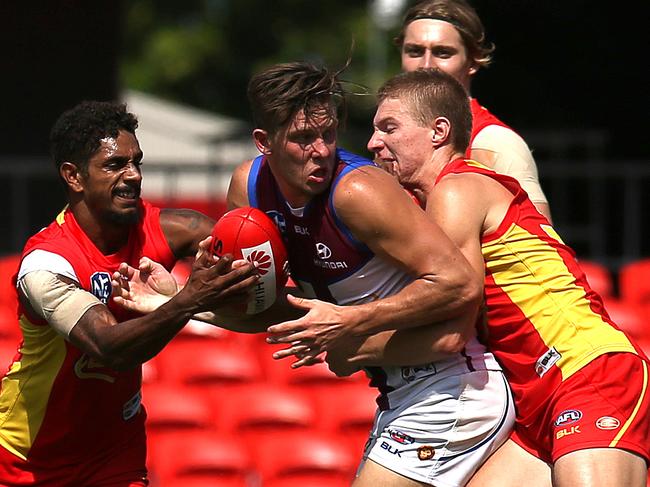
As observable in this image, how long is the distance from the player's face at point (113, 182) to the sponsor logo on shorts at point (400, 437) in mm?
1297

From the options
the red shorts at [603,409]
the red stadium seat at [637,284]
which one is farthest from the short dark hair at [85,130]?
the red stadium seat at [637,284]

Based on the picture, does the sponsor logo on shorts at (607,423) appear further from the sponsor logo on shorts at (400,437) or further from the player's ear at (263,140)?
the player's ear at (263,140)

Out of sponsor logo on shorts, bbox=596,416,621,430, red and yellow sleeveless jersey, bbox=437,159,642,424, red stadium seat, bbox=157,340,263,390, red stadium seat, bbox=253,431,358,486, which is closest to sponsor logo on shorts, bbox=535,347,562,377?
red and yellow sleeveless jersey, bbox=437,159,642,424

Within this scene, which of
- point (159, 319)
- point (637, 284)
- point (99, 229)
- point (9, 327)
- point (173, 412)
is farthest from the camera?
point (637, 284)

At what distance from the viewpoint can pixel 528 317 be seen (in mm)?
4277

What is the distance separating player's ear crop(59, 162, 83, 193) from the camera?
470 cm

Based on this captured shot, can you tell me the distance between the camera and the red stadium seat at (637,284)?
8.86 meters

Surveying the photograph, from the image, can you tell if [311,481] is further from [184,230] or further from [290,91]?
[290,91]

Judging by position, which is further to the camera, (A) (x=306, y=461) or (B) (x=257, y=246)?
(A) (x=306, y=461)

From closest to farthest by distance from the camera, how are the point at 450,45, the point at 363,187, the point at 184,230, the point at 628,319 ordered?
1. the point at 363,187
2. the point at 184,230
3. the point at 450,45
4. the point at 628,319

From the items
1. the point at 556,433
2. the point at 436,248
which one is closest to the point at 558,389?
the point at 556,433

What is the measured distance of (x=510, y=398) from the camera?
4379 millimetres

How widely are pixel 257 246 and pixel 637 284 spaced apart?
17.6ft

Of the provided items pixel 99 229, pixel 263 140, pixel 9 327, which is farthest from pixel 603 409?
pixel 9 327
